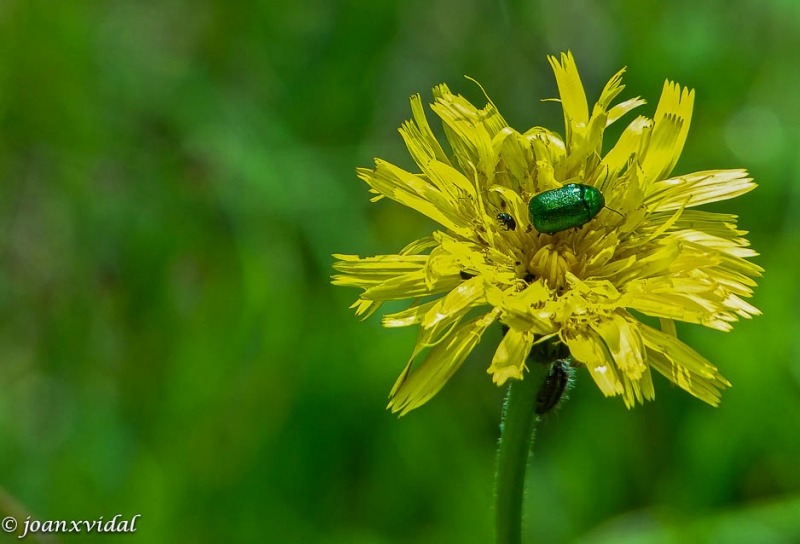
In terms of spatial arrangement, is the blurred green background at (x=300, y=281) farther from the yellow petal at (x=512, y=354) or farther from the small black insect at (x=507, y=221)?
the yellow petal at (x=512, y=354)

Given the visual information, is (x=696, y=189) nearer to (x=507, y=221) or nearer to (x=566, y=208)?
(x=566, y=208)

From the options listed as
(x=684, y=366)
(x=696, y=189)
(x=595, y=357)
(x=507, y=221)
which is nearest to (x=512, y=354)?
(x=595, y=357)

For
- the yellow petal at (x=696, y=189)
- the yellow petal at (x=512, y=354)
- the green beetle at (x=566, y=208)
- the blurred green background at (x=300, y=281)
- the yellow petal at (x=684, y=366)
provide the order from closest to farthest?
the yellow petal at (x=512, y=354) < the yellow petal at (x=684, y=366) < the green beetle at (x=566, y=208) < the yellow petal at (x=696, y=189) < the blurred green background at (x=300, y=281)

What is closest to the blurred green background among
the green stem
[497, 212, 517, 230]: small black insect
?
the green stem

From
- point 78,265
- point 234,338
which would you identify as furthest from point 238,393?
point 78,265

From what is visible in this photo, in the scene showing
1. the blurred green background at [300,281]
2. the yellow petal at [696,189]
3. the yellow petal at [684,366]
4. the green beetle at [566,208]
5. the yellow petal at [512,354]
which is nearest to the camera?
the yellow petal at [512,354]

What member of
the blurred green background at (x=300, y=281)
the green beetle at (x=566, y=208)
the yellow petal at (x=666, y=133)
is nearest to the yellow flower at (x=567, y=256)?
the yellow petal at (x=666, y=133)
